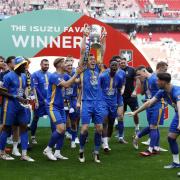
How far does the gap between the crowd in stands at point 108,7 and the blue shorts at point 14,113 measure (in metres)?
26.3

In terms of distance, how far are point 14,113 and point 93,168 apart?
1.63 m

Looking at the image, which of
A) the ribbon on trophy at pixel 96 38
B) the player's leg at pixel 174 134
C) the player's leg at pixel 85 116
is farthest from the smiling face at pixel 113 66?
the player's leg at pixel 174 134

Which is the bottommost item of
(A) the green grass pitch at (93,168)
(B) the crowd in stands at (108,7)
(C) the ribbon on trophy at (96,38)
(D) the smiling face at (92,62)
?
(A) the green grass pitch at (93,168)

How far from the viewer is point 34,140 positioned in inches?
390

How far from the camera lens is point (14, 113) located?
24.8ft

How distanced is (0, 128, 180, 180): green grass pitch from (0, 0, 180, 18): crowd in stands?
25.7 metres

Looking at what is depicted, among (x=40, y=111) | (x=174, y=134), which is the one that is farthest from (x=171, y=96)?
(x=40, y=111)

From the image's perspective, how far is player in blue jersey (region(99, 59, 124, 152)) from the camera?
8703 millimetres

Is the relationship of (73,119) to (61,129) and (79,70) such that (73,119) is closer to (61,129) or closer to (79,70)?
(61,129)

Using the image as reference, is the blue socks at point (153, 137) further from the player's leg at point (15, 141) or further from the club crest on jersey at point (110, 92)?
the player's leg at point (15, 141)

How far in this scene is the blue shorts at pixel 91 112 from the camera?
748cm

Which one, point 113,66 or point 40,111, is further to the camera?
point 40,111

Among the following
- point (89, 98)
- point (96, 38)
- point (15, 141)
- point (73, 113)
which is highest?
point (96, 38)

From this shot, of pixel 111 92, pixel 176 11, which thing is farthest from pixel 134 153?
pixel 176 11
